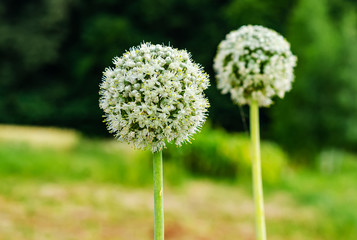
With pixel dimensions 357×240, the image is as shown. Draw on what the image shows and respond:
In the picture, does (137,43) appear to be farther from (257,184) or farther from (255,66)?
(257,184)

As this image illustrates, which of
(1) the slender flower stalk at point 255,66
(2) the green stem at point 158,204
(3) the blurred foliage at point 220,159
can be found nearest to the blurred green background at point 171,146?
(3) the blurred foliage at point 220,159

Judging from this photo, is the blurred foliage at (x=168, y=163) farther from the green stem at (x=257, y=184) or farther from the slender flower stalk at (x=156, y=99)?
the slender flower stalk at (x=156, y=99)

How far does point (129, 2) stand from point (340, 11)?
14.7 m

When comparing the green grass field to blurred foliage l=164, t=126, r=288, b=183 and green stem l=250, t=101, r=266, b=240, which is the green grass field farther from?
green stem l=250, t=101, r=266, b=240

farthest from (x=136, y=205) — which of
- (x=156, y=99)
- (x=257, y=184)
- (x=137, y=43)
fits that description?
(x=137, y=43)

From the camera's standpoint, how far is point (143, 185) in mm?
12023

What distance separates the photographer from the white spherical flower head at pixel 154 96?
2385 mm

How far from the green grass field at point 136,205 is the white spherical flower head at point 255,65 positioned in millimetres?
4649

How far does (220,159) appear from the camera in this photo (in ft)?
47.8

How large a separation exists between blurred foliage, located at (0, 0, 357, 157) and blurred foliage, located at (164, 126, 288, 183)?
5.95 metres

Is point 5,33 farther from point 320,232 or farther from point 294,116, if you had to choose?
point 320,232

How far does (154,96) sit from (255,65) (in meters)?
1.40

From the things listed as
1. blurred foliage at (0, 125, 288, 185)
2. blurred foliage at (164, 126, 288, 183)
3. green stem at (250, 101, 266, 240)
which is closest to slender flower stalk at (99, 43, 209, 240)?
green stem at (250, 101, 266, 240)

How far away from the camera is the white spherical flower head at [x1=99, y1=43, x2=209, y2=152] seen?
7.82ft
